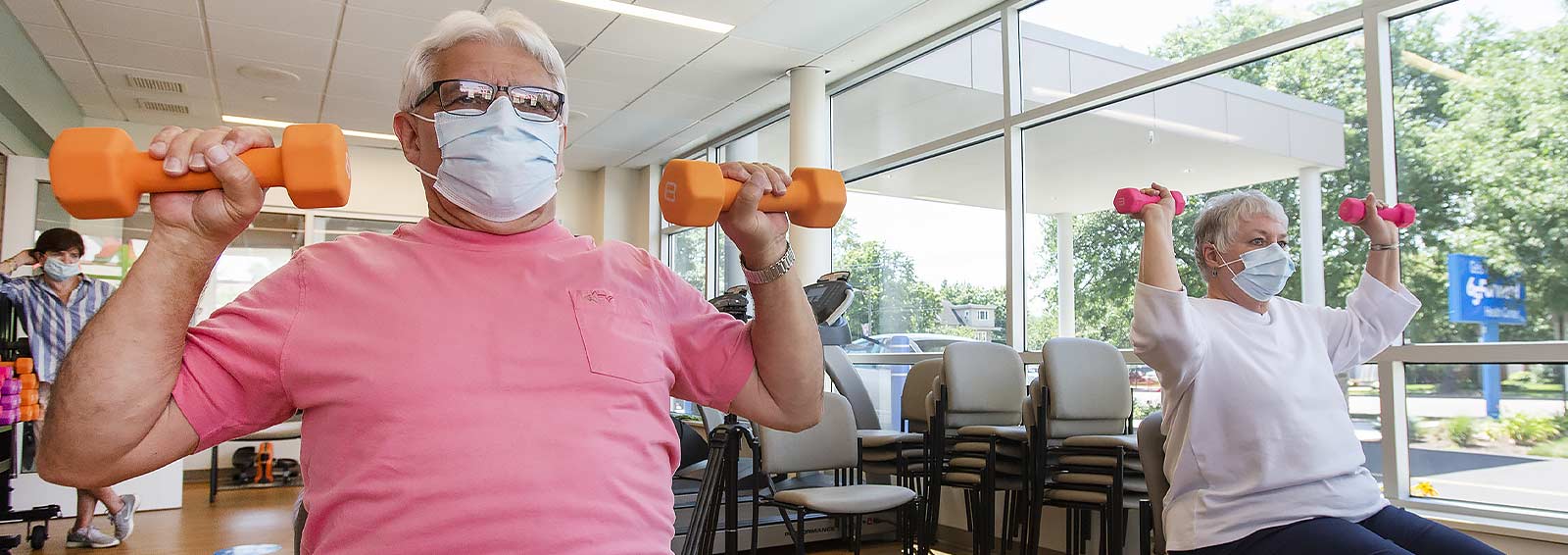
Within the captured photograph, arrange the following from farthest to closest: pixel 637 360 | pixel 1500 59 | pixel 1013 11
Result: pixel 1013 11 < pixel 1500 59 < pixel 637 360

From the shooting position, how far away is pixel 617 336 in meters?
1.12

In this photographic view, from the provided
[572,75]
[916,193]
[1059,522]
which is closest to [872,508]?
[1059,522]

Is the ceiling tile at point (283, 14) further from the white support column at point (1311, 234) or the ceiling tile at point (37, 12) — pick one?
the white support column at point (1311, 234)

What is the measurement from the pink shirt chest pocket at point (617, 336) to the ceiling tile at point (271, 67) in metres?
5.90

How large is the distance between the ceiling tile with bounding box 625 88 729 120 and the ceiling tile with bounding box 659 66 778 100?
0.39ft

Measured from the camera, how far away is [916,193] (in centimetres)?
623

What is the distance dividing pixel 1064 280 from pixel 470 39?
4.38 meters

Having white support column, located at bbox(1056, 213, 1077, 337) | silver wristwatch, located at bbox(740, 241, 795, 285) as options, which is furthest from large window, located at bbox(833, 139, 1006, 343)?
silver wristwatch, located at bbox(740, 241, 795, 285)

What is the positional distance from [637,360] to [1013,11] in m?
4.73

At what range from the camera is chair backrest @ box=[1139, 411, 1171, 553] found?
6.87ft

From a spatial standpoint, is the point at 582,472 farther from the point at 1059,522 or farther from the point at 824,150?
the point at 824,150

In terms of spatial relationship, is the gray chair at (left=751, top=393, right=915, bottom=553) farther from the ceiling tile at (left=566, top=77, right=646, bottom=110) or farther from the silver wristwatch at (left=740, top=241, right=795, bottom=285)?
the ceiling tile at (left=566, top=77, right=646, bottom=110)

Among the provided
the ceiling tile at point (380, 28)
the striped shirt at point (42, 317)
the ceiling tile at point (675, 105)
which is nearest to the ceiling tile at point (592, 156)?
the ceiling tile at point (675, 105)

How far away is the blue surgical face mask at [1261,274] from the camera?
2043 millimetres
